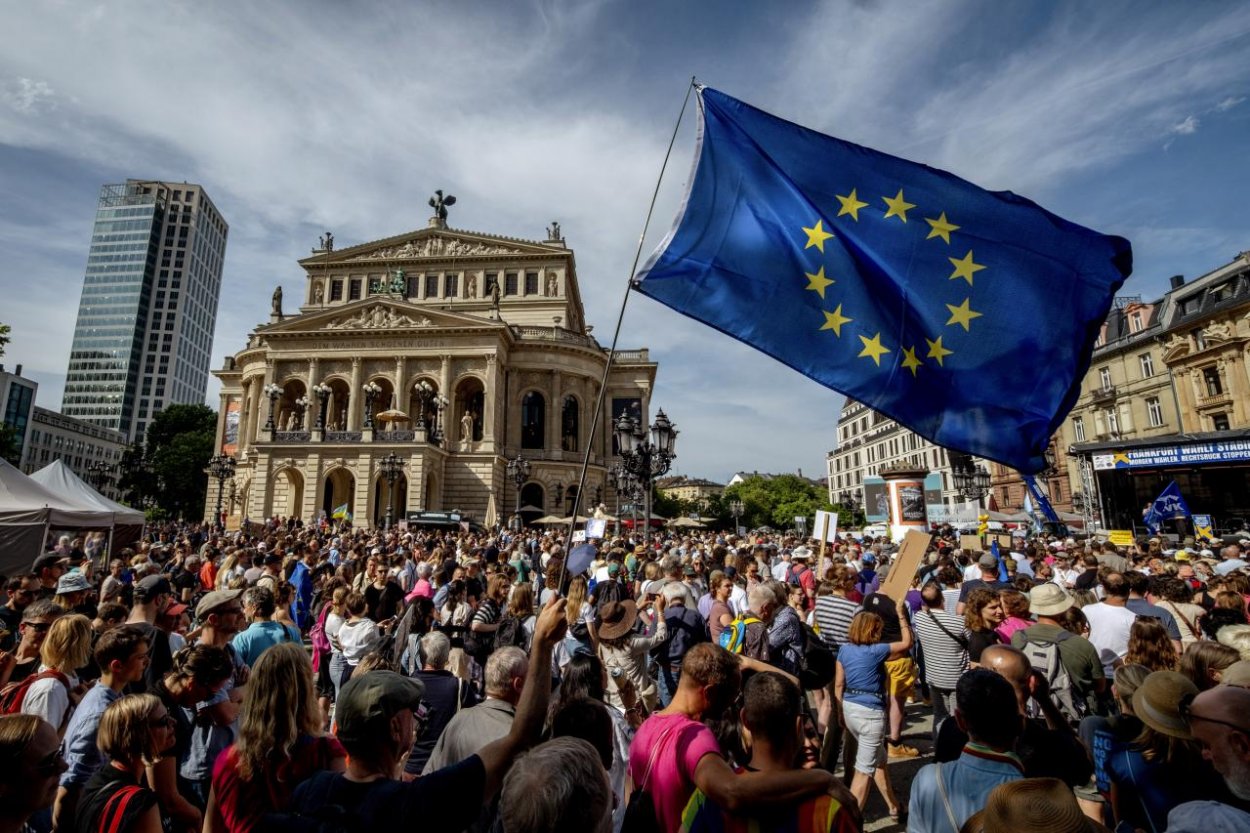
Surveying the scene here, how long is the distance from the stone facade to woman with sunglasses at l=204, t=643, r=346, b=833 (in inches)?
1307

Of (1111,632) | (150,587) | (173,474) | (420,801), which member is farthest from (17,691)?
(173,474)

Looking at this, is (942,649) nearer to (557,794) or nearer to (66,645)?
(557,794)

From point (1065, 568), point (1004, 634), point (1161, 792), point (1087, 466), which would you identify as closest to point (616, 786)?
point (1161, 792)

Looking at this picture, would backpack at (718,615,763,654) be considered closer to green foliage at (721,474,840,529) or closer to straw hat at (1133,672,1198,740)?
straw hat at (1133,672,1198,740)

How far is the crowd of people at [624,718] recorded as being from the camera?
203 cm

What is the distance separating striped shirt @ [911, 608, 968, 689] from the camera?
572 centimetres

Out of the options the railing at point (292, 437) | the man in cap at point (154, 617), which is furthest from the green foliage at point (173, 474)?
the man in cap at point (154, 617)

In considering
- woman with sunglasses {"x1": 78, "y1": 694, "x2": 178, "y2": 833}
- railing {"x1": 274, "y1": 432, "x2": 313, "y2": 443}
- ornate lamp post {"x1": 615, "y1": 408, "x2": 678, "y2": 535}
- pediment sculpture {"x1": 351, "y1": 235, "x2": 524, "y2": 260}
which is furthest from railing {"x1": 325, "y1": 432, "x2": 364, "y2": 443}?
woman with sunglasses {"x1": 78, "y1": 694, "x2": 178, "y2": 833}

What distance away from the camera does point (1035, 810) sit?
1.69 metres

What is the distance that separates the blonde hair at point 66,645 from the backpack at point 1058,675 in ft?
21.2

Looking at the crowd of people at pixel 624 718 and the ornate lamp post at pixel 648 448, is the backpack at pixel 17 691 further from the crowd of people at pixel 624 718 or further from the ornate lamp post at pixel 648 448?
the ornate lamp post at pixel 648 448

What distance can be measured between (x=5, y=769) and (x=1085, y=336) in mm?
6408

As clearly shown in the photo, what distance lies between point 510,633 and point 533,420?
134 ft

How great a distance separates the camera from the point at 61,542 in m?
13.6
